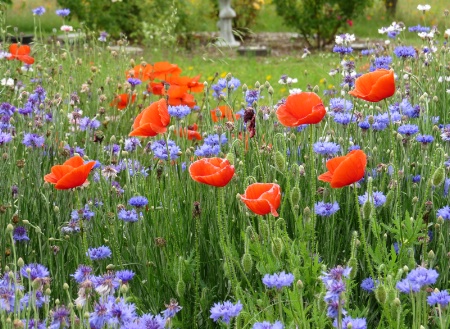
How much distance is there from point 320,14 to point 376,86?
1023 centimetres

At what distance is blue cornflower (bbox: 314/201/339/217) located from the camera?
2670 mm

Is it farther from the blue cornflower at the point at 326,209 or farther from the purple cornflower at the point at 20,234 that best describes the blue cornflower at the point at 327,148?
the purple cornflower at the point at 20,234

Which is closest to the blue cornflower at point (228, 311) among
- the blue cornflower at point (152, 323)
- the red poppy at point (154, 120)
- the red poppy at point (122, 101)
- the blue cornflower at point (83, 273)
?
the blue cornflower at point (152, 323)

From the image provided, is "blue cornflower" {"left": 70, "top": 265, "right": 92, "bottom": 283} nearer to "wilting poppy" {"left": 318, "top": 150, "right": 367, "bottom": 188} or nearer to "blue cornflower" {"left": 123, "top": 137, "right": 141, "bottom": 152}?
"wilting poppy" {"left": 318, "top": 150, "right": 367, "bottom": 188}

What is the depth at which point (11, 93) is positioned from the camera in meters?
4.84

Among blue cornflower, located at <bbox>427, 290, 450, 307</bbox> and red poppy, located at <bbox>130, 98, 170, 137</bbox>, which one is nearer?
blue cornflower, located at <bbox>427, 290, 450, 307</bbox>

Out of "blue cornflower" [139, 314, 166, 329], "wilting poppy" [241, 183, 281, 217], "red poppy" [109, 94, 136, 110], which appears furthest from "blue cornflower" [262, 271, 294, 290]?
"red poppy" [109, 94, 136, 110]

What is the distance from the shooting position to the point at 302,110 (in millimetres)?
2441

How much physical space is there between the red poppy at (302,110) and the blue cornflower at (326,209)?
0.36 metres

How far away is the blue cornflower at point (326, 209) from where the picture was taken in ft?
8.76

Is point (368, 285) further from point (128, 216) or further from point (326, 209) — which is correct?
point (128, 216)

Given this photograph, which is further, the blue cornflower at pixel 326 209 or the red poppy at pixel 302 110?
the blue cornflower at pixel 326 209

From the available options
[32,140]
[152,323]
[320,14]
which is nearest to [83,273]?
[152,323]

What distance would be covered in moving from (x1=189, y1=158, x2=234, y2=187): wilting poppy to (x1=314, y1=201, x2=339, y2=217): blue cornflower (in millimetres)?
542
